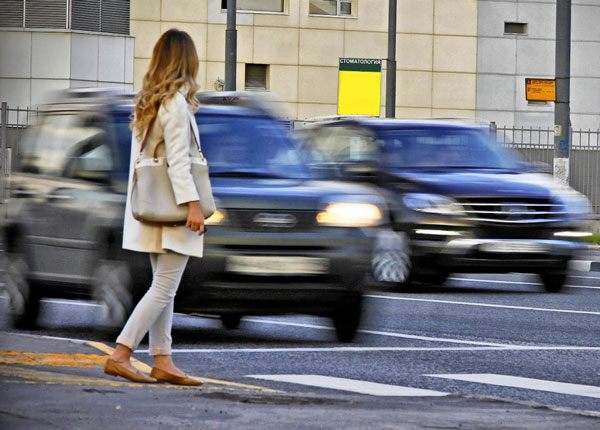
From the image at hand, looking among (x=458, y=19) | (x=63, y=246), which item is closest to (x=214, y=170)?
(x=63, y=246)

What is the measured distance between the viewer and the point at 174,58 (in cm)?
928

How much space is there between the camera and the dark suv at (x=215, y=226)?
12195mm

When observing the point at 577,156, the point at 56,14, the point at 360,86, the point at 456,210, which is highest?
the point at 56,14

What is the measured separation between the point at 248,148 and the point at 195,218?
164 inches

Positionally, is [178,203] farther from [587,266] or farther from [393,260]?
[587,266]

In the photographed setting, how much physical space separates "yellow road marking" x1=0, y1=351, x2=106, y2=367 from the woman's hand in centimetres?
141

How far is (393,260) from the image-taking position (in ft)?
60.0

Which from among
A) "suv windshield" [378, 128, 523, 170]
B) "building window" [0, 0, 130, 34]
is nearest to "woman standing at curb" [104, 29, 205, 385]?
"suv windshield" [378, 128, 523, 170]

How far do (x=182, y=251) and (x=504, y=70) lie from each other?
41.6 meters

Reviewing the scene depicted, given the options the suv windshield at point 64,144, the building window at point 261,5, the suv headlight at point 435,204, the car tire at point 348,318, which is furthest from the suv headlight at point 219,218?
the building window at point 261,5

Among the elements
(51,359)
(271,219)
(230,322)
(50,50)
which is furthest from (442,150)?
(50,50)

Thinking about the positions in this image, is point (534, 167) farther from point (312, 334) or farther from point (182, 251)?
point (182, 251)

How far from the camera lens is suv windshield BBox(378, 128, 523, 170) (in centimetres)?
1867

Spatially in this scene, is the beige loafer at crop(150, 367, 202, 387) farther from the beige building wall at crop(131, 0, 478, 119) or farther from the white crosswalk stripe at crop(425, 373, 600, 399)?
the beige building wall at crop(131, 0, 478, 119)
